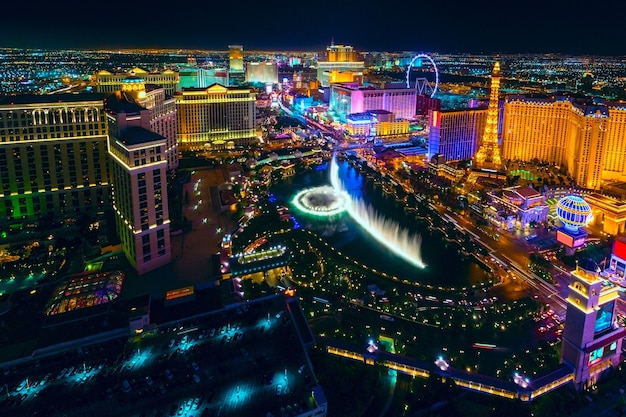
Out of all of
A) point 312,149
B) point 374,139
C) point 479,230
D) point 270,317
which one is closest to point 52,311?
point 270,317

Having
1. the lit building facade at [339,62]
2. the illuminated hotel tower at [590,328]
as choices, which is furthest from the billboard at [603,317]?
the lit building facade at [339,62]

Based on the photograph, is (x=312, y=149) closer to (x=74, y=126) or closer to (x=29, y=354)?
(x=74, y=126)

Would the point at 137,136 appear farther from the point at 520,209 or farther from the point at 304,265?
the point at 520,209

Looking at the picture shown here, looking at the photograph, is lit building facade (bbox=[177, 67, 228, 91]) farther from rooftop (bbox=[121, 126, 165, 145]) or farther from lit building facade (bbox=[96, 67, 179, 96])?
rooftop (bbox=[121, 126, 165, 145])

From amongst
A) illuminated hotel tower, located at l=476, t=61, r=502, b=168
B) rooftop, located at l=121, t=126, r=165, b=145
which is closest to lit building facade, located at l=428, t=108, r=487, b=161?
illuminated hotel tower, located at l=476, t=61, r=502, b=168

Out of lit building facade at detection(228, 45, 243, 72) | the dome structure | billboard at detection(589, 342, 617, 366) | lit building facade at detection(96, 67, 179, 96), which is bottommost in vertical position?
billboard at detection(589, 342, 617, 366)

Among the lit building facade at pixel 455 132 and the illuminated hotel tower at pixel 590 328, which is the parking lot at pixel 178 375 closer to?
the illuminated hotel tower at pixel 590 328
